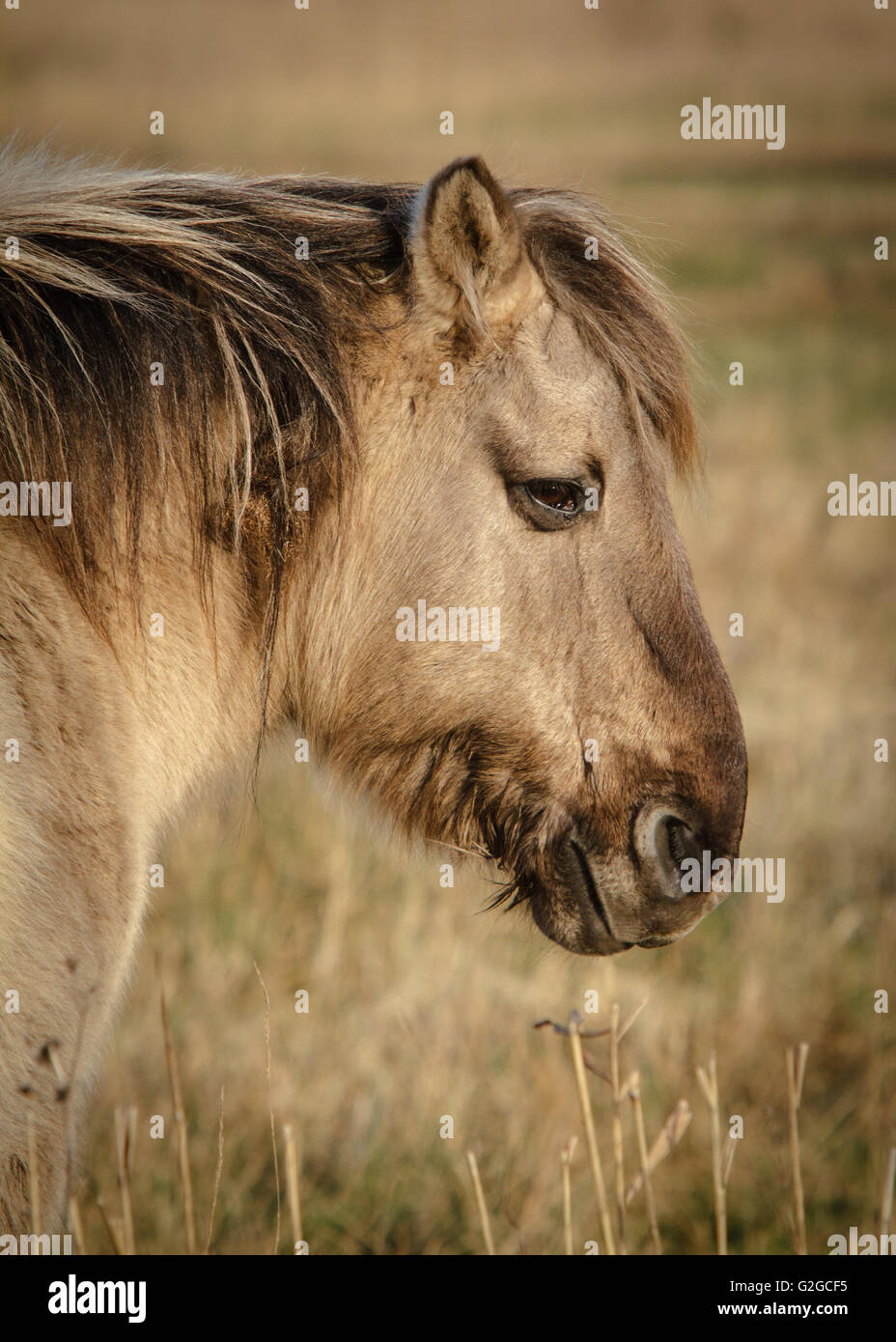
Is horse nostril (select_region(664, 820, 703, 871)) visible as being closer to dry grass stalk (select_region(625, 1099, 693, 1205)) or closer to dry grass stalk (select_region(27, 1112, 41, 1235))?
dry grass stalk (select_region(625, 1099, 693, 1205))

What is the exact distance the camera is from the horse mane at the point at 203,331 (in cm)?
253

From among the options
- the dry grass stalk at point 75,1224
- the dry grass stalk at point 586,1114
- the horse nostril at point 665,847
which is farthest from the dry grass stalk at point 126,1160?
the horse nostril at point 665,847

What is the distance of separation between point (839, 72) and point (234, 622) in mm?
35015

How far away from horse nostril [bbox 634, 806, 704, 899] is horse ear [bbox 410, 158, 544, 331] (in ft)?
4.43

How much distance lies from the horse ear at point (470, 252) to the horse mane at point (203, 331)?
0.11m

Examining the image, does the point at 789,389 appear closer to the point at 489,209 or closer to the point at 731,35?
the point at 489,209

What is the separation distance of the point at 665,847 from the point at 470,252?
5.26ft

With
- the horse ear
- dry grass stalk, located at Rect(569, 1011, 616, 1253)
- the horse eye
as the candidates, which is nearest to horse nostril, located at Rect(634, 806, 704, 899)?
dry grass stalk, located at Rect(569, 1011, 616, 1253)

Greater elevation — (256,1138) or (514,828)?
(514,828)

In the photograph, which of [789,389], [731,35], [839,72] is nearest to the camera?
[789,389]

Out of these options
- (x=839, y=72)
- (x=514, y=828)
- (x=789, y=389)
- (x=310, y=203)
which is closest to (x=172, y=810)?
(x=514, y=828)

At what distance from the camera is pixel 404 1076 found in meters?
4.59

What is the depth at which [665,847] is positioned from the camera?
112 inches

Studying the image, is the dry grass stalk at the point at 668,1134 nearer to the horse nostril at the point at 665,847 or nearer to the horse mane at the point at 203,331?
the horse nostril at the point at 665,847
